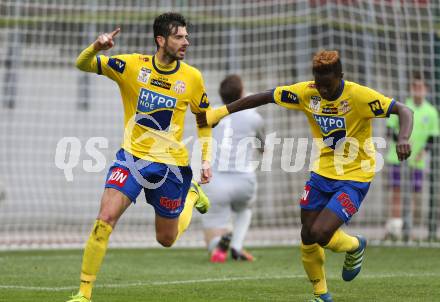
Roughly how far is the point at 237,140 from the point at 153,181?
385cm

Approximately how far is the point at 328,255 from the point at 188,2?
518 centimetres

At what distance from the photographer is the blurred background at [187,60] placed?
14.2 m

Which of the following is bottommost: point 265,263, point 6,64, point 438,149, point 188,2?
point 265,263

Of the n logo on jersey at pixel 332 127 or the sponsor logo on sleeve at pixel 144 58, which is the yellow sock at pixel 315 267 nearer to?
the n logo on jersey at pixel 332 127

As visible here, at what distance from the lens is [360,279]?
30.2 feet

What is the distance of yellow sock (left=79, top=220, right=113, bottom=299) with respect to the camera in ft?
23.0

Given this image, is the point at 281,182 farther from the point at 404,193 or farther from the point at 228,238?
the point at 228,238

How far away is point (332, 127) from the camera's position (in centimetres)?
773

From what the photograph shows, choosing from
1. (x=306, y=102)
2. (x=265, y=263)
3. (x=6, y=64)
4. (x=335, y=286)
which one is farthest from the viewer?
(x=6, y=64)

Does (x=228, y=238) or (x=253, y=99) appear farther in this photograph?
(x=228, y=238)

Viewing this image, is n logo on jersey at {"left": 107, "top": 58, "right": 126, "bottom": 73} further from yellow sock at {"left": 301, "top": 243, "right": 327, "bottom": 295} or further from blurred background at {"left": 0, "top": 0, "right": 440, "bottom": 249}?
blurred background at {"left": 0, "top": 0, "right": 440, "bottom": 249}

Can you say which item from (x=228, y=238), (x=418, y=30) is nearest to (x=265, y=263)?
(x=228, y=238)

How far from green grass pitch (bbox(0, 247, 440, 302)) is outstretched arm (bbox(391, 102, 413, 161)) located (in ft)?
4.51

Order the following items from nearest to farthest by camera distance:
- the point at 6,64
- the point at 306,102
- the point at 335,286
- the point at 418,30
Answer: the point at 306,102
the point at 335,286
the point at 418,30
the point at 6,64
